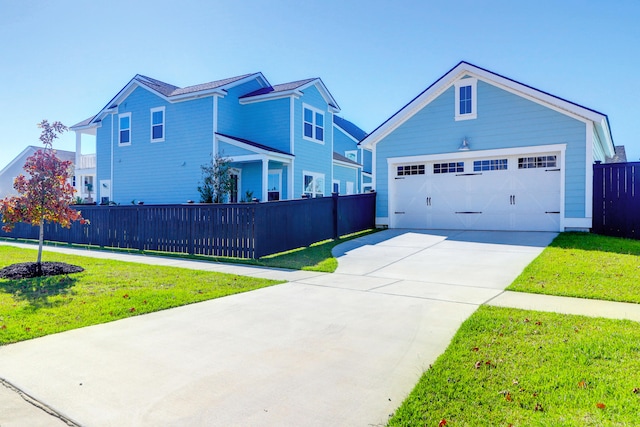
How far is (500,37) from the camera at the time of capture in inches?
602

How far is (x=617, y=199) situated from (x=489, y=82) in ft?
18.0

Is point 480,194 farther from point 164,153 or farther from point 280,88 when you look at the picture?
point 164,153

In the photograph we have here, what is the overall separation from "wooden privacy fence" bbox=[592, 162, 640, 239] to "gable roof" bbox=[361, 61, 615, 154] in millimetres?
1569

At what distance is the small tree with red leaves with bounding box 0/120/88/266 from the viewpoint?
7.90 meters

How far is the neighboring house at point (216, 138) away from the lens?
1775 cm

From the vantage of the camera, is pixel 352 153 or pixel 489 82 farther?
pixel 352 153

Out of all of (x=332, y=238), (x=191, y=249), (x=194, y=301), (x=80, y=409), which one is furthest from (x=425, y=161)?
(x=80, y=409)

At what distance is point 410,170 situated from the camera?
1540 cm

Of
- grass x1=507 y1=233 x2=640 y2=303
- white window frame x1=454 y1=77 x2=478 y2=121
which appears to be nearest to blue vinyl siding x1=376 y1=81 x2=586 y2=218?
white window frame x1=454 y1=77 x2=478 y2=121

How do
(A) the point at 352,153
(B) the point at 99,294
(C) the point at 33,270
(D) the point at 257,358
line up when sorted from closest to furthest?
1. (D) the point at 257,358
2. (B) the point at 99,294
3. (C) the point at 33,270
4. (A) the point at 352,153

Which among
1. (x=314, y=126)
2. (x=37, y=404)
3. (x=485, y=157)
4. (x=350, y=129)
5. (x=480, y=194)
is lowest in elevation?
(x=37, y=404)

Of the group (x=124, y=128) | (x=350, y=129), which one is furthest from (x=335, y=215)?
(x=350, y=129)

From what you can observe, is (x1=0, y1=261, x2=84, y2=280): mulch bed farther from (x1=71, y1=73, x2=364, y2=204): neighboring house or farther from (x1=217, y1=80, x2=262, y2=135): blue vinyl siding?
(x1=217, y1=80, x2=262, y2=135): blue vinyl siding

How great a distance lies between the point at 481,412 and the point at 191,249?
9.57m
